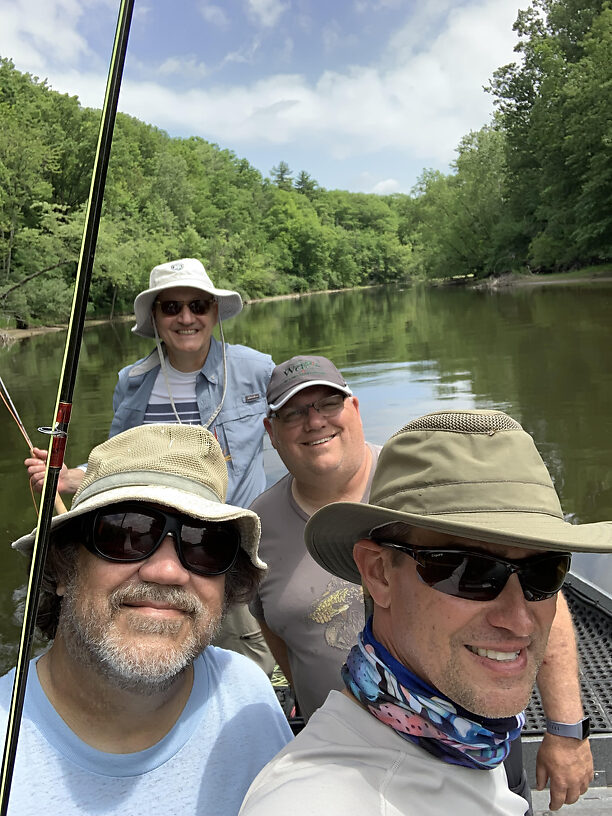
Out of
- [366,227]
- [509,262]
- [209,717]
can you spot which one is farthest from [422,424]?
[366,227]

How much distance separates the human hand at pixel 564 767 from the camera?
192 centimetres

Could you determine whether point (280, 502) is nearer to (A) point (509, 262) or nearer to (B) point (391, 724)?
(B) point (391, 724)

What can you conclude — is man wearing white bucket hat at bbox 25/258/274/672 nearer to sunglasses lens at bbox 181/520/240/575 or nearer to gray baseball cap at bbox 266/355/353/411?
gray baseball cap at bbox 266/355/353/411

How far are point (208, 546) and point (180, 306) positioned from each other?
1.87 metres

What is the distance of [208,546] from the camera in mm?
1538

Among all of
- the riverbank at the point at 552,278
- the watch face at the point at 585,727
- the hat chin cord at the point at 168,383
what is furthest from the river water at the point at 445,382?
the riverbank at the point at 552,278

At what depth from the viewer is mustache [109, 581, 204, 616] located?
1.43 metres

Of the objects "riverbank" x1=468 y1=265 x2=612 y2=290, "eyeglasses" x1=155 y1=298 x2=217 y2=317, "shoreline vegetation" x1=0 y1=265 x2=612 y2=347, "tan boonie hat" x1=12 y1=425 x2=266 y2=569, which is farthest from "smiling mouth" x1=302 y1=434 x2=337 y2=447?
"riverbank" x1=468 y1=265 x2=612 y2=290

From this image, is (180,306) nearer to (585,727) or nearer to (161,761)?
(161,761)

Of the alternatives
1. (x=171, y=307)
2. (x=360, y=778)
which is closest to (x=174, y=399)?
(x=171, y=307)

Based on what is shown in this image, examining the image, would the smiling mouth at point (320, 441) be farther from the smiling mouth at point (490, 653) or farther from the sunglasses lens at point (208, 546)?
the smiling mouth at point (490, 653)

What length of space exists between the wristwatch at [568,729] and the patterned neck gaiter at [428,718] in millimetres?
756

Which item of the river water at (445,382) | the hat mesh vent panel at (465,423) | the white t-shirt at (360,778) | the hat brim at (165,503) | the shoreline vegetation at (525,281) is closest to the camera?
the white t-shirt at (360,778)

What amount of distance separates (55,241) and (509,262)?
3163 cm
